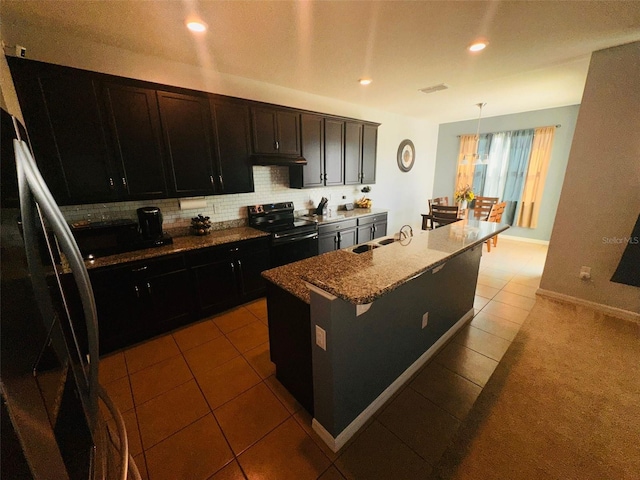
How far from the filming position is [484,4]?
1730 millimetres

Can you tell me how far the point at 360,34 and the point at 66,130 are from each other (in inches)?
99.5

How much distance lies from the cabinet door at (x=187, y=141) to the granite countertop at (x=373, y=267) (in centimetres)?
161

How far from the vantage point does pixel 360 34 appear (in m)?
2.10

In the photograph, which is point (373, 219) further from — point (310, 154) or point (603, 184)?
point (603, 184)

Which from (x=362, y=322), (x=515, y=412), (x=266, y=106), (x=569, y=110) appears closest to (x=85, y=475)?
(x=362, y=322)

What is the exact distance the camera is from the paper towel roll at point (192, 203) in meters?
2.84

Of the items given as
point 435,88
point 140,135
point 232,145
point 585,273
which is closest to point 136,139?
point 140,135

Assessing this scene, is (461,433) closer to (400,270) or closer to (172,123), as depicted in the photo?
(400,270)

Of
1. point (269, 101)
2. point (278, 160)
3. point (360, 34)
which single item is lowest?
point (278, 160)

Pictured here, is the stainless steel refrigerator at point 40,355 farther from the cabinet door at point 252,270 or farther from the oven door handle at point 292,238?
the oven door handle at point 292,238

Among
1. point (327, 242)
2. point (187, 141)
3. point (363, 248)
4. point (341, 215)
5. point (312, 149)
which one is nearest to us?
point (363, 248)

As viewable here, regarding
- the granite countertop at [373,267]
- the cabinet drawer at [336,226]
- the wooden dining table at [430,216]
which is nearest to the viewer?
the granite countertop at [373,267]

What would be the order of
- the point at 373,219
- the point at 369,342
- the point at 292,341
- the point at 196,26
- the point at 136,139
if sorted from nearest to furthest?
1. the point at 369,342
2. the point at 292,341
3. the point at 196,26
4. the point at 136,139
5. the point at 373,219

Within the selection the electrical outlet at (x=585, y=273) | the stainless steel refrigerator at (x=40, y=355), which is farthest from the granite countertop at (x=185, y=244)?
the electrical outlet at (x=585, y=273)
